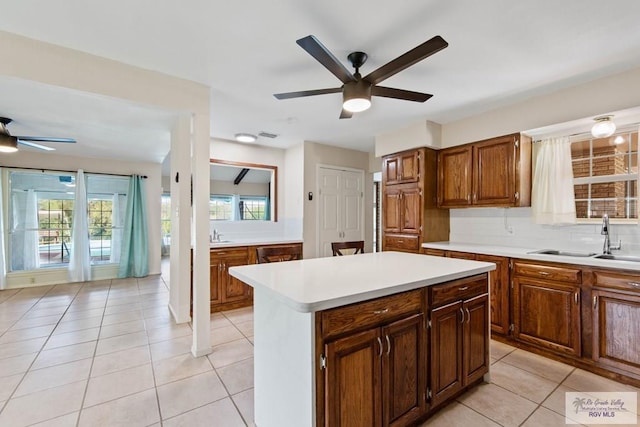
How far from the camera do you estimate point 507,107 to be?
10.1 feet

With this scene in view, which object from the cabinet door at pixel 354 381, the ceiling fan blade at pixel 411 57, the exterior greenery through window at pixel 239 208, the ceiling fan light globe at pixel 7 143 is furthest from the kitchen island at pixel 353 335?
the ceiling fan light globe at pixel 7 143

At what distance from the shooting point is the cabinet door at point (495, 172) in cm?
301

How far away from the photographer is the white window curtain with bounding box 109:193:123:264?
18.4ft

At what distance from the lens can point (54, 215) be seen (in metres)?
5.16

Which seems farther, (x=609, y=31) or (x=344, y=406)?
(x=609, y=31)

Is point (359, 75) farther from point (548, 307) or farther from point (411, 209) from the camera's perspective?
point (548, 307)

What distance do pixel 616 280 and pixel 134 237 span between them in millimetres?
6870

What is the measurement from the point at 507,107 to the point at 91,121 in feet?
15.6

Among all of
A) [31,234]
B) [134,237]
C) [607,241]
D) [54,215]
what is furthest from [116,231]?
[607,241]

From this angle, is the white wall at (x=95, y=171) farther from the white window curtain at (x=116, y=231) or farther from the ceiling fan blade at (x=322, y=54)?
the ceiling fan blade at (x=322, y=54)

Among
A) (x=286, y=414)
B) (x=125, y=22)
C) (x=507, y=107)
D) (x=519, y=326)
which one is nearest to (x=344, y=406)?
(x=286, y=414)

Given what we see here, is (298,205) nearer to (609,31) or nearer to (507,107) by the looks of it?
(507,107)

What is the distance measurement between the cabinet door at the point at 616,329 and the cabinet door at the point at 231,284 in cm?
361

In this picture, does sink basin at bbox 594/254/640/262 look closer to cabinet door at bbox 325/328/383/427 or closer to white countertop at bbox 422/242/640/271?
white countertop at bbox 422/242/640/271
